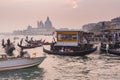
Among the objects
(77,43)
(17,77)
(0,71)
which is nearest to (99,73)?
(17,77)

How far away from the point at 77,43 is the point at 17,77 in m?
21.9

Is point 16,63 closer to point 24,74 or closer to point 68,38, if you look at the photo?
point 24,74

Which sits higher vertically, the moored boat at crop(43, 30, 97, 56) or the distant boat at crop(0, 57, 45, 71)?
the moored boat at crop(43, 30, 97, 56)

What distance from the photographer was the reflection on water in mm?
25027

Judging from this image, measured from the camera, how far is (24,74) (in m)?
26.7

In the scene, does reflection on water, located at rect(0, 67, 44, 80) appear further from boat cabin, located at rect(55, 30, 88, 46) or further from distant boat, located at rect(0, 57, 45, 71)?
boat cabin, located at rect(55, 30, 88, 46)

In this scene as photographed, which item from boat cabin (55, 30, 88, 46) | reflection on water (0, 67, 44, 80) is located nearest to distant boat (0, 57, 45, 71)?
reflection on water (0, 67, 44, 80)

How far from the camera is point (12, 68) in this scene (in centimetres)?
2822

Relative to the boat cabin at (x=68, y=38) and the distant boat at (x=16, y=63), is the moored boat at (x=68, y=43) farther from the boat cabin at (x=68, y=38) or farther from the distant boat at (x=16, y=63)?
the distant boat at (x=16, y=63)

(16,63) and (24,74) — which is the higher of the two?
(16,63)

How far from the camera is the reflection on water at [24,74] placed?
25.0 metres

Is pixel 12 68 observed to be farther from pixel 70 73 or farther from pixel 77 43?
pixel 77 43

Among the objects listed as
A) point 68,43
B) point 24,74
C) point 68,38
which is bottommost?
point 24,74

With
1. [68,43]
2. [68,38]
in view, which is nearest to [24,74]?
[68,43]
